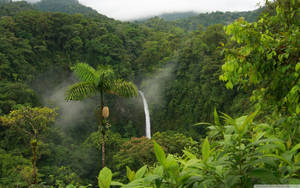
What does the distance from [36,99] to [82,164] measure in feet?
24.0

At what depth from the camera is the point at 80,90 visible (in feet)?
16.7

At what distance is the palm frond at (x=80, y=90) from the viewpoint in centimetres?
502

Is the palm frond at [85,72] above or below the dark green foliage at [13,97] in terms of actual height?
above

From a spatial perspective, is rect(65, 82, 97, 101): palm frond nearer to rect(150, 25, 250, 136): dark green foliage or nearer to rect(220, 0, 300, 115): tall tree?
rect(220, 0, 300, 115): tall tree

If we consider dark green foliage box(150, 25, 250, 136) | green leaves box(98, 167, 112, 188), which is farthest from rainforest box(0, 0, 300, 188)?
dark green foliage box(150, 25, 250, 136)

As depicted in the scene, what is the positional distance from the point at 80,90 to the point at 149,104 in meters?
20.3

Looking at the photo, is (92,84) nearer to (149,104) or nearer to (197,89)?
(197,89)

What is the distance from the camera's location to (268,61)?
1.17 metres

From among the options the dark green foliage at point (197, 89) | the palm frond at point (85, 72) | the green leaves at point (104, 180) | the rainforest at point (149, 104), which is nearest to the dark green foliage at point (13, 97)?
the rainforest at point (149, 104)

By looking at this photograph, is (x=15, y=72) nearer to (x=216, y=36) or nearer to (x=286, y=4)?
(x=216, y=36)

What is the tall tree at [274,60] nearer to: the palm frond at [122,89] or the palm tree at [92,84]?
the palm tree at [92,84]

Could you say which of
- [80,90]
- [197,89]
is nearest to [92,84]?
[80,90]

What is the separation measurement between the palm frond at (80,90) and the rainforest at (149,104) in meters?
0.02

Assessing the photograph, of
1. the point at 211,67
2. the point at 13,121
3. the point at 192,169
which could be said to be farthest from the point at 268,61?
the point at 211,67
